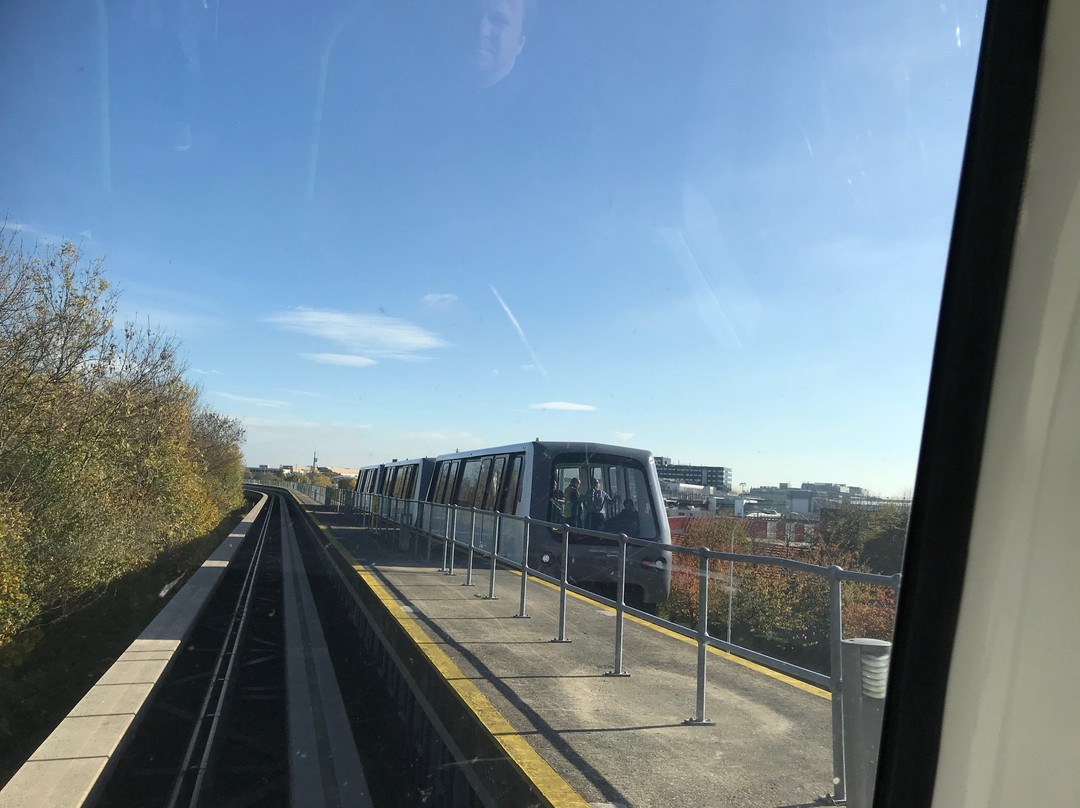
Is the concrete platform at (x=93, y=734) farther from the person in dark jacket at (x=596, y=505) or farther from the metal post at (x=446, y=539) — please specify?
the person in dark jacket at (x=596, y=505)

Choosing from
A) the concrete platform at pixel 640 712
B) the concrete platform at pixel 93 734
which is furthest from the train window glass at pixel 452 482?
the concrete platform at pixel 640 712

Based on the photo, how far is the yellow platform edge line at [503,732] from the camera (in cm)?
353

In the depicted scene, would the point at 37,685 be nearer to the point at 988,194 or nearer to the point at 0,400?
the point at 0,400

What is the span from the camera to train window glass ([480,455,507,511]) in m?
14.6

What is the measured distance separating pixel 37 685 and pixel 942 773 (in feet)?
36.3

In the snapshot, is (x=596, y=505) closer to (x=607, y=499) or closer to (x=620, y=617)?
(x=607, y=499)

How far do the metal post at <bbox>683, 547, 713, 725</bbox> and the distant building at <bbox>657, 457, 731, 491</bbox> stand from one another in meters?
4.65

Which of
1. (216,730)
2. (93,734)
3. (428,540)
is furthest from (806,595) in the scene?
(428,540)

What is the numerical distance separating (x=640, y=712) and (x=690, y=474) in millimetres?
7190

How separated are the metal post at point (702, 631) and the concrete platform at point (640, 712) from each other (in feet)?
0.32

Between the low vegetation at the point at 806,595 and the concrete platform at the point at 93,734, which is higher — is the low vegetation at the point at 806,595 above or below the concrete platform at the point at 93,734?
above

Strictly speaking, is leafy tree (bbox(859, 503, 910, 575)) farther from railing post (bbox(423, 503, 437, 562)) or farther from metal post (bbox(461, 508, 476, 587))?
railing post (bbox(423, 503, 437, 562))

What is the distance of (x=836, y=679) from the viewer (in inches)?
136

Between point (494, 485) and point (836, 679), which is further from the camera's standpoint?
point (494, 485)
